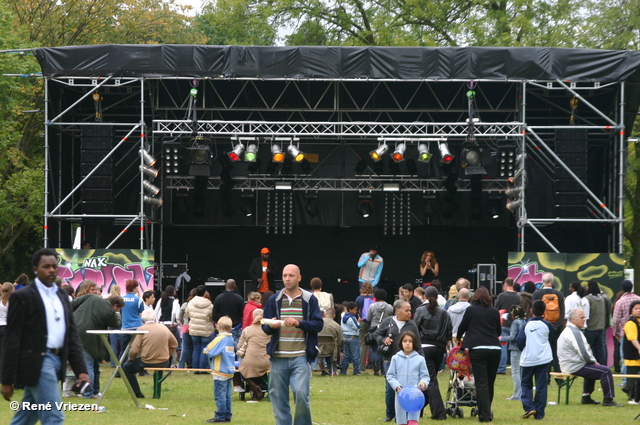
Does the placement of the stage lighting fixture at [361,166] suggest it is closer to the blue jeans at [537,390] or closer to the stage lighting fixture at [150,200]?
the stage lighting fixture at [150,200]

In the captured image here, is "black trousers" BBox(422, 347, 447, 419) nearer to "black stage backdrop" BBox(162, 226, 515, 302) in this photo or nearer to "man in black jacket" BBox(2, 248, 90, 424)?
"man in black jacket" BBox(2, 248, 90, 424)

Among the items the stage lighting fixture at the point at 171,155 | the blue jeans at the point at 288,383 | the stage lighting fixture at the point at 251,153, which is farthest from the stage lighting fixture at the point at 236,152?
the blue jeans at the point at 288,383

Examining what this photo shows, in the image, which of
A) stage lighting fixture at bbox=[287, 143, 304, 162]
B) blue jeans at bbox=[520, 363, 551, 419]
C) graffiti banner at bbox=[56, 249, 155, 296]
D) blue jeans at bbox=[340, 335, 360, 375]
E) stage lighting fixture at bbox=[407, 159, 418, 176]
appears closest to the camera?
blue jeans at bbox=[520, 363, 551, 419]

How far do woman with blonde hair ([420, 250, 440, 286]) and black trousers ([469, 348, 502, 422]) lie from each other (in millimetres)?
9746

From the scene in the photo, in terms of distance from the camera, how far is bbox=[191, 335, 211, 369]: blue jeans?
45.3 feet

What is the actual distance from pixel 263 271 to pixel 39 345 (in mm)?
13358

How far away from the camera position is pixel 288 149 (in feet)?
61.5

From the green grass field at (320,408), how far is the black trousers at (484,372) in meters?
0.29

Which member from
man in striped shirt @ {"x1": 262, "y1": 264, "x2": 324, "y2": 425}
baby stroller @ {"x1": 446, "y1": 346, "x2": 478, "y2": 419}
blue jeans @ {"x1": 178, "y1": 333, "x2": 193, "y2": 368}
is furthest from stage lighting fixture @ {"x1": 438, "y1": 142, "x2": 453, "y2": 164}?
man in striped shirt @ {"x1": 262, "y1": 264, "x2": 324, "y2": 425}

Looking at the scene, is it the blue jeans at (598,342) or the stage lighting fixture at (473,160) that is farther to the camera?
the stage lighting fixture at (473,160)

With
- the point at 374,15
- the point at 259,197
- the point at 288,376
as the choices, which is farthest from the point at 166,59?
the point at 374,15

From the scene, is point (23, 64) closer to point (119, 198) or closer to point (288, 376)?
point (119, 198)

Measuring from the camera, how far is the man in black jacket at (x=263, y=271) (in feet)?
63.5

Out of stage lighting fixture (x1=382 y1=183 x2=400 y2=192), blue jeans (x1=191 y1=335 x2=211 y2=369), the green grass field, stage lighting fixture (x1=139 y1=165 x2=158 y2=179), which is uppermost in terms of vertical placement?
stage lighting fixture (x1=139 y1=165 x2=158 y2=179)
